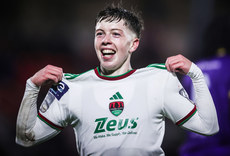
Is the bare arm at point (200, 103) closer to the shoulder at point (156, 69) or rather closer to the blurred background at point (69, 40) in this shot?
the shoulder at point (156, 69)

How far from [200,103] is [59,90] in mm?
918

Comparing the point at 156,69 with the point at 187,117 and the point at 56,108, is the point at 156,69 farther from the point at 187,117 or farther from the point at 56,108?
the point at 56,108

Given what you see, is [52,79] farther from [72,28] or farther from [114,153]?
[72,28]

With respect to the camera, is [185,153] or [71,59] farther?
[71,59]

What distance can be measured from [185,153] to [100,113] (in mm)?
1343

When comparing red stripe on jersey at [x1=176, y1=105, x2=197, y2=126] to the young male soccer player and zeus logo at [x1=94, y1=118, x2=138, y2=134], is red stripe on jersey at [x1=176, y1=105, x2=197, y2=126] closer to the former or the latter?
the young male soccer player

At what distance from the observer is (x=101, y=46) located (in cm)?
234

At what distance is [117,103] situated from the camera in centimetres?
226

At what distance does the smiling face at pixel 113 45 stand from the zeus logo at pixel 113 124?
Answer: 1.13ft

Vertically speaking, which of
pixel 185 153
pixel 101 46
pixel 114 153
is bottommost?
pixel 185 153

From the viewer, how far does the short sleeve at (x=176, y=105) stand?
224cm

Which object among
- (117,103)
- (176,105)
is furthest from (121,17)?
(176,105)

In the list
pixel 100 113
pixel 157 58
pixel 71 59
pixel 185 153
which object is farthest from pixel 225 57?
pixel 71 59

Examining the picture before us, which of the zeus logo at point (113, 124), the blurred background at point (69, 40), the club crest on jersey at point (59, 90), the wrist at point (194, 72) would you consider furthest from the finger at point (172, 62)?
the blurred background at point (69, 40)
